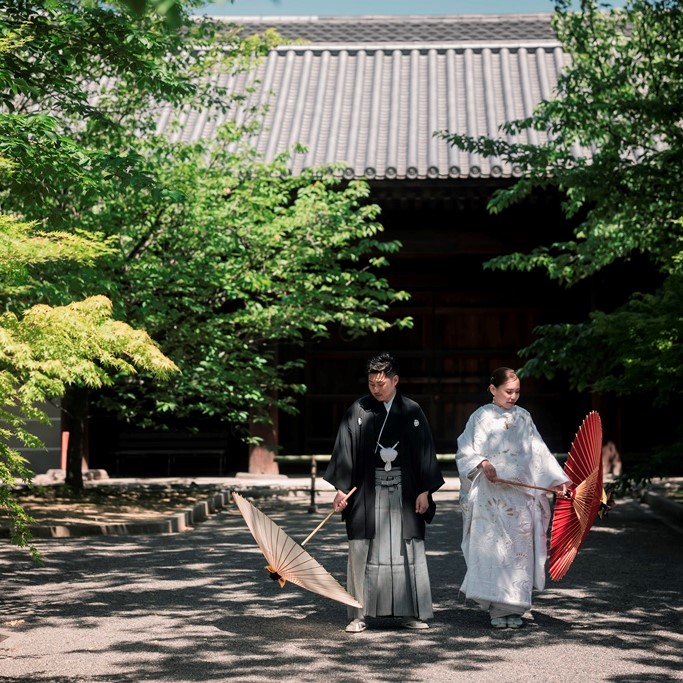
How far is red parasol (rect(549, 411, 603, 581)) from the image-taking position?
7375 mm

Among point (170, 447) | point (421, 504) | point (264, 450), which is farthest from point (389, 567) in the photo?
point (170, 447)

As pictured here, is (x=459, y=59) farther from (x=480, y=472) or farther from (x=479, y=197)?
(x=480, y=472)

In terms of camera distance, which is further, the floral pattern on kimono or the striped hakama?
the floral pattern on kimono

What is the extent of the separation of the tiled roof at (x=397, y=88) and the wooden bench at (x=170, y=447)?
459 cm

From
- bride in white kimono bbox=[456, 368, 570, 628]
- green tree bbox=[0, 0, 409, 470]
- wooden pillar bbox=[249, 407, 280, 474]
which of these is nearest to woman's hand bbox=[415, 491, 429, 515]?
bride in white kimono bbox=[456, 368, 570, 628]

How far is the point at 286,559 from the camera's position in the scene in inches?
273

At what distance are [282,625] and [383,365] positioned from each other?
174cm

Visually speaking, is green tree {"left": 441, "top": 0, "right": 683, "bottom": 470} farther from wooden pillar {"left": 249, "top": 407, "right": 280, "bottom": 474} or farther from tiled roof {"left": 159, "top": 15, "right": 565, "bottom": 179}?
wooden pillar {"left": 249, "top": 407, "right": 280, "bottom": 474}

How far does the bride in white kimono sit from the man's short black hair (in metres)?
0.66

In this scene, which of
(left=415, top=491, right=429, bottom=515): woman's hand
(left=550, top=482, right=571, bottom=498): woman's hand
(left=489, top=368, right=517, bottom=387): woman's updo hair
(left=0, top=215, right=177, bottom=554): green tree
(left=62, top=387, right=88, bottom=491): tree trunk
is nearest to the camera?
(left=0, top=215, right=177, bottom=554): green tree

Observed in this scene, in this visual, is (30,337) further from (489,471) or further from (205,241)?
(205,241)

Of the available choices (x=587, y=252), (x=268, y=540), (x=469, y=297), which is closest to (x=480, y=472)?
(x=268, y=540)

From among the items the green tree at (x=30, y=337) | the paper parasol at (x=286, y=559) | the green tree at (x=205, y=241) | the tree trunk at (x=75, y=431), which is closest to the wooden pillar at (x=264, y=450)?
the green tree at (x=205, y=241)

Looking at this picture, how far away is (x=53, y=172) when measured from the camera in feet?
28.2
